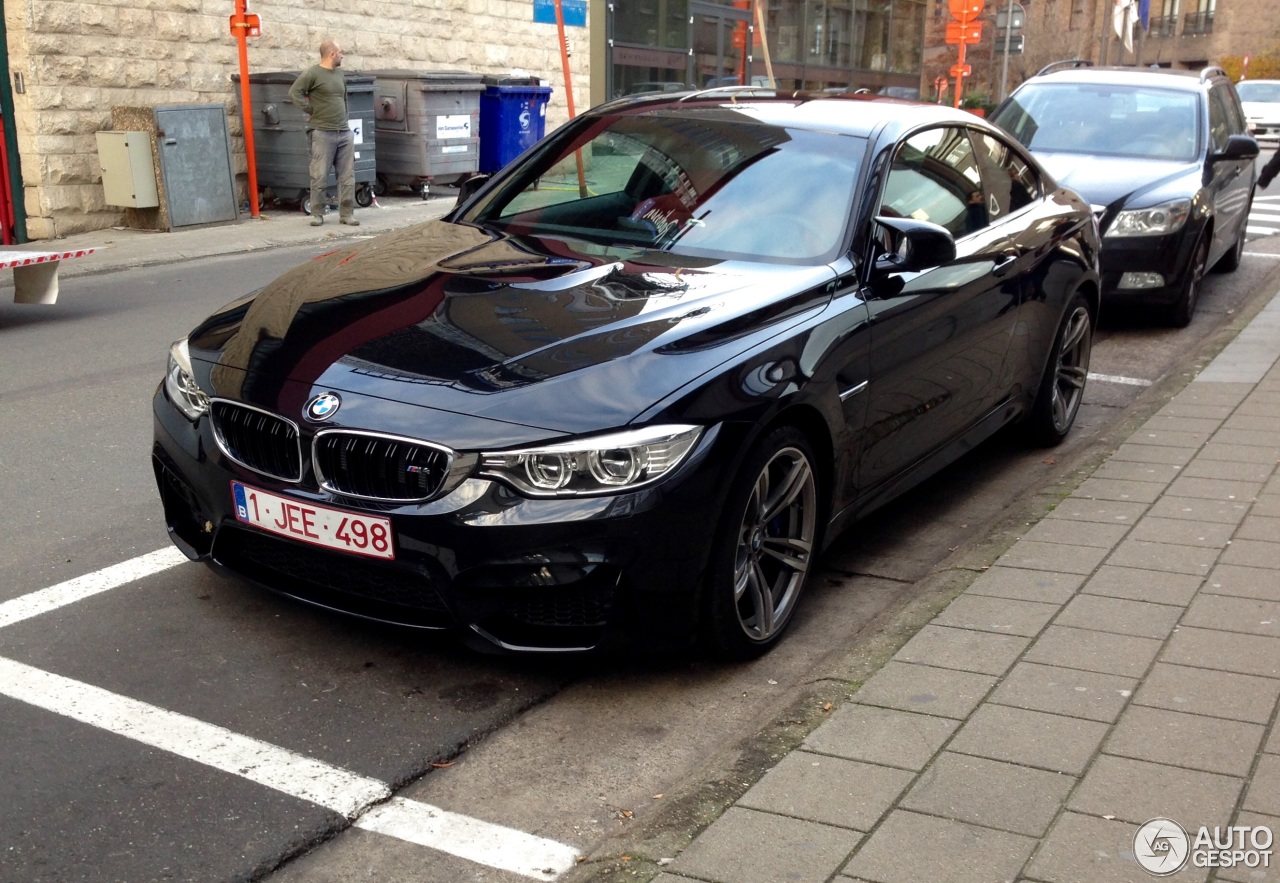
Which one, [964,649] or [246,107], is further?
[246,107]

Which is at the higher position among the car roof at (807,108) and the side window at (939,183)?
the car roof at (807,108)

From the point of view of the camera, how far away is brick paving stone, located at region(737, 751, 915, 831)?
3014mm

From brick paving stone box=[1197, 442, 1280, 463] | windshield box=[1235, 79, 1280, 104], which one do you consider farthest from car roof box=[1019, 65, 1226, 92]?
windshield box=[1235, 79, 1280, 104]

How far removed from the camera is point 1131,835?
9.56 ft

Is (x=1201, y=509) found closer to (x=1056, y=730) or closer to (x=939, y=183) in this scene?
(x=939, y=183)

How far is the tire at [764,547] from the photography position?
3791 millimetres

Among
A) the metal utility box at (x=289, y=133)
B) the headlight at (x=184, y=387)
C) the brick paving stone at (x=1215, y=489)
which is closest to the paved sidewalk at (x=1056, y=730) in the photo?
the brick paving stone at (x=1215, y=489)

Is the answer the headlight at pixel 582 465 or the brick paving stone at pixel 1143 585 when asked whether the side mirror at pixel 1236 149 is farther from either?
the headlight at pixel 582 465

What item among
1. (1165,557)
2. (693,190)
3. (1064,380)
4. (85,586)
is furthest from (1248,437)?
(85,586)

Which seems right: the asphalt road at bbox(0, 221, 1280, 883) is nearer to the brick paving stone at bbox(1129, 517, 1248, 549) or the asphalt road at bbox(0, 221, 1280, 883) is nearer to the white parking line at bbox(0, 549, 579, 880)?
the white parking line at bbox(0, 549, 579, 880)

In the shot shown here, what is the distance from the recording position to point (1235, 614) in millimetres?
4168

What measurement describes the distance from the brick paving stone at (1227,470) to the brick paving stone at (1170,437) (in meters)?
0.29

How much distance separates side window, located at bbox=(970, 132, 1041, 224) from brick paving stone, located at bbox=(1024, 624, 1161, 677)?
2.23 m

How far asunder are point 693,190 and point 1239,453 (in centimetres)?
282
